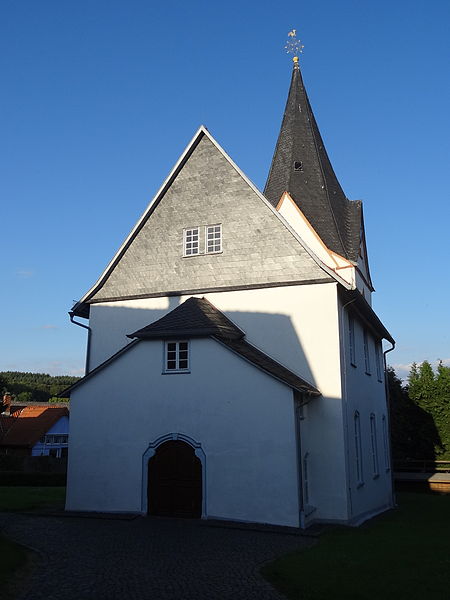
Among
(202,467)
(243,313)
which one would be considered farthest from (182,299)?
(202,467)

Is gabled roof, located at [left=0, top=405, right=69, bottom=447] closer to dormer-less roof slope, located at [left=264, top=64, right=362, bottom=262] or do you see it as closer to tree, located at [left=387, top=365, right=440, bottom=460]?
tree, located at [left=387, top=365, right=440, bottom=460]

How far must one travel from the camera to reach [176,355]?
632 inches

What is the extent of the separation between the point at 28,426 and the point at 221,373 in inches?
1460

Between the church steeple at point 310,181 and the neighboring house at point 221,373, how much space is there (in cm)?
384

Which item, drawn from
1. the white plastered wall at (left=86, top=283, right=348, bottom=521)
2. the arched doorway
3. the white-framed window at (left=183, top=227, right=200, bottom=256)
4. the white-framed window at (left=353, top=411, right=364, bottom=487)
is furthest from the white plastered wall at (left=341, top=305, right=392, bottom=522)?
the white-framed window at (left=183, top=227, right=200, bottom=256)

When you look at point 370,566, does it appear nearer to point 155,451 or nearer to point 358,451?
point 155,451

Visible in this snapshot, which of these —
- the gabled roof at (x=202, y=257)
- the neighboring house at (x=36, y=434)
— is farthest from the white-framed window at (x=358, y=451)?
the neighboring house at (x=36, y=434)

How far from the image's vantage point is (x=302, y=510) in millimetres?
13953

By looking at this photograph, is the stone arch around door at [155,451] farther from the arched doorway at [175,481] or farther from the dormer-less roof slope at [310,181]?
the dormer-less roof slope at [310,181]

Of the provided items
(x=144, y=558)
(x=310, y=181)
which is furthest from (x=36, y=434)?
(x=144, y=558)

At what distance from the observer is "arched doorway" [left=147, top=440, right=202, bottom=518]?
49.6 ft

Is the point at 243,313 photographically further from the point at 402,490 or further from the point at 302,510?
the point at 402,490

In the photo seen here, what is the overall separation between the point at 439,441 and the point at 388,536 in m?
19.9

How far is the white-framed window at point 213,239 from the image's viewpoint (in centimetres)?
1834
